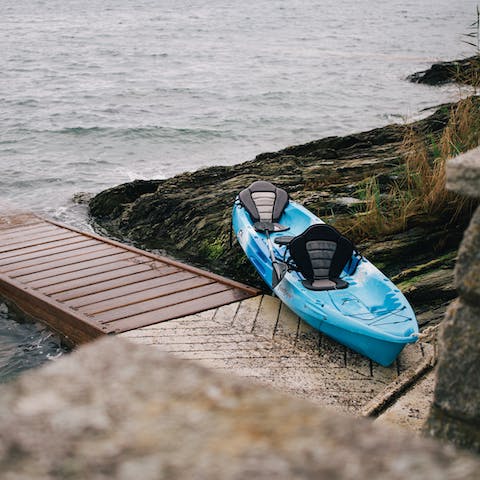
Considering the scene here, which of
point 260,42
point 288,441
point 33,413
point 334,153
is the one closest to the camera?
point 288,441

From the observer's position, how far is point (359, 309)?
5438 mm

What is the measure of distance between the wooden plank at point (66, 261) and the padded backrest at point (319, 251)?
2.53m

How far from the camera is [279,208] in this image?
24.2 feet

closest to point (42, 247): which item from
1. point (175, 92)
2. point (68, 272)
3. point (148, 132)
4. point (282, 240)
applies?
point (68, 272)

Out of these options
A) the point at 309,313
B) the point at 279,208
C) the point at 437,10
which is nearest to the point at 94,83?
the point at 279,208

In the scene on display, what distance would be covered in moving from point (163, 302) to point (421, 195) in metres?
2.82

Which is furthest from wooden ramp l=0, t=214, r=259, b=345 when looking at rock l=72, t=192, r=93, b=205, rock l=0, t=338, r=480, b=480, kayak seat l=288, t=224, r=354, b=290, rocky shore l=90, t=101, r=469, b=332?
rock l=0, t=338, r=480, b=480

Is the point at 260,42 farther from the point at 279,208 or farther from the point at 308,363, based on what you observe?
the point at 308,363

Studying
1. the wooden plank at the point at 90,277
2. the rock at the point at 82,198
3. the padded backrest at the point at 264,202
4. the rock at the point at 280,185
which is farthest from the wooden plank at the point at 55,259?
the rock at the point at 82,198

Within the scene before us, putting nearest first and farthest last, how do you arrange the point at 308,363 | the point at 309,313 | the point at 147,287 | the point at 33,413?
the point at 33,413
the point at 308,363
the point at 309,313
the point at 147,287

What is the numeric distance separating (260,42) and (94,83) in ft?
46.9

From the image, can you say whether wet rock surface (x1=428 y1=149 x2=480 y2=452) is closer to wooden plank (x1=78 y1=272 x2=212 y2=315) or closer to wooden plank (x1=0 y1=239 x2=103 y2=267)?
wooden plank (x1=78 y1=272 x2=212 y2=315)

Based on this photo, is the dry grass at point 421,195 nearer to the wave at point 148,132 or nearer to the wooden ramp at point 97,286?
the wooden ramp at point 97,286

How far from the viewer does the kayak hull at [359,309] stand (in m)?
4.90
